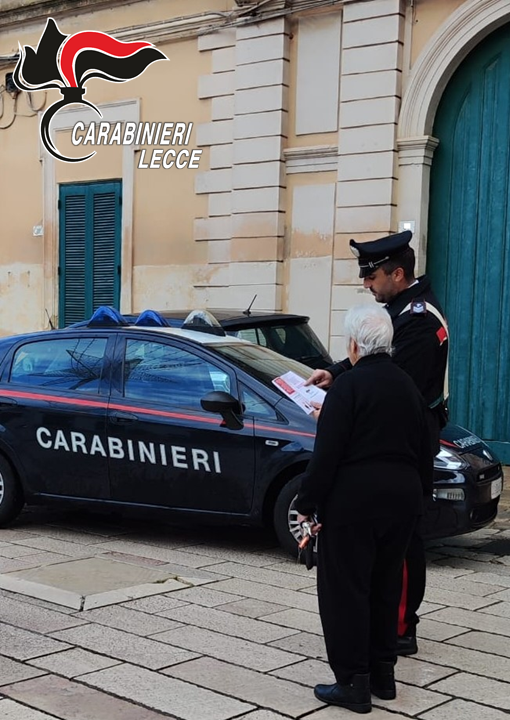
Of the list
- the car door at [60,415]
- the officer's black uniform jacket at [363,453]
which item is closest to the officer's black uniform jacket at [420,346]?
the officer's black uniform jacket at [363,453]

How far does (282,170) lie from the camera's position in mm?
12953

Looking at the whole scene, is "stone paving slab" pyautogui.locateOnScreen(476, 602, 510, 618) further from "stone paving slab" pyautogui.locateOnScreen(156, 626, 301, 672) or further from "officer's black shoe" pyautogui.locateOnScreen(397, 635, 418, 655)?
"stone paving slab" pyautogui.locateOnScreen(156, 626, 301, 672)

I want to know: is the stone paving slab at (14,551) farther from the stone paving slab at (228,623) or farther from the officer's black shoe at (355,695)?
the officer's black shoe at (355,695)

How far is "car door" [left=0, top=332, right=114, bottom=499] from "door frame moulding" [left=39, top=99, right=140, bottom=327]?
688cm

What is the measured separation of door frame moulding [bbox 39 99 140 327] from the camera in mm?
14492

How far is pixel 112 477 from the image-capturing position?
7129 mm

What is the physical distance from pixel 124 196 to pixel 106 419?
7.96 meters

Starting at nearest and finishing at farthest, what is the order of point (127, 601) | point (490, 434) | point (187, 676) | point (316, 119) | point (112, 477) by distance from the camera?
point (187, 676), point (127, 601), point (112, 477), point (490, 434), point (316, 119)

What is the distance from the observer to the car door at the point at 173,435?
6.75m

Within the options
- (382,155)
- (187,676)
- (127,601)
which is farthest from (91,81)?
(187,676)

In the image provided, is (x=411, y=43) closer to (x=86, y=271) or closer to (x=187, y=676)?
(x=86, y=271)

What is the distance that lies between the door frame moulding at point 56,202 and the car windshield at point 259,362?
281 inches

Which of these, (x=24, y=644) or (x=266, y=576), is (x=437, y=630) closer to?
(x=266, y=576)

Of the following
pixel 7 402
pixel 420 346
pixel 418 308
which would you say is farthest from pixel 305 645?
pixel 7 402
